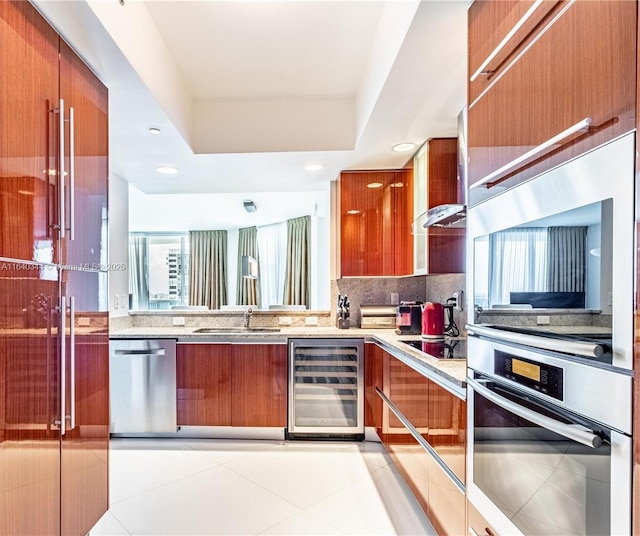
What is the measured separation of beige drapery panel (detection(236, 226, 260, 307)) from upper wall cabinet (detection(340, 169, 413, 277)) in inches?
210

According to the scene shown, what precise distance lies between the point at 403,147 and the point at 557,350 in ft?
6.98

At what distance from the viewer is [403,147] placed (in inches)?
109

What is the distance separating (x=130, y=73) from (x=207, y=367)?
2.13 m

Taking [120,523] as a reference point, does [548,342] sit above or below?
above

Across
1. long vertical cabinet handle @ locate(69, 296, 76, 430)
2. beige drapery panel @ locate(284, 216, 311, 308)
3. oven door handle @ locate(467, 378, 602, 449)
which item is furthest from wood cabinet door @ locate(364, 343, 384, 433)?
beige drapery panel @ locate(284, 216, 311, 308)

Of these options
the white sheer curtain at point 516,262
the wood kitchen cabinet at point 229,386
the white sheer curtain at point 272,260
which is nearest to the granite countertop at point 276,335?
the wood kitchen cabinet at point 229,386

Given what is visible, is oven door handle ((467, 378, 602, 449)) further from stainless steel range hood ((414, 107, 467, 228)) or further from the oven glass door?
stainless steel range hood ((414, 107, 467, 228))

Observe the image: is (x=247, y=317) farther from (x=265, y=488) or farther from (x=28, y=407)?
(x=28, y=407)

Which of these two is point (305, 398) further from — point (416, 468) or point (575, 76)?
point (575, 76)

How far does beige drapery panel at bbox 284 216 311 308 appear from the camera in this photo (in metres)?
7.32

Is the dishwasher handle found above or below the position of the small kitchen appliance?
below

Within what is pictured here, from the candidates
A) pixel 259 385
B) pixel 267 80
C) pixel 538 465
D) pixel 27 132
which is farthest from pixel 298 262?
pixel 538 465

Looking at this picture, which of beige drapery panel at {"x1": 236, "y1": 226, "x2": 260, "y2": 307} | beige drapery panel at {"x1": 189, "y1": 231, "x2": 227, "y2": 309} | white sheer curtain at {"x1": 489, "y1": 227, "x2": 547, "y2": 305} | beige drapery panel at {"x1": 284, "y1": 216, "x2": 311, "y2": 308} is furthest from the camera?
beige drapery panel at {"x1": 189, "y1": 231, "x2": 227, "y2": 309}

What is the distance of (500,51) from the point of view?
1.19 metres
